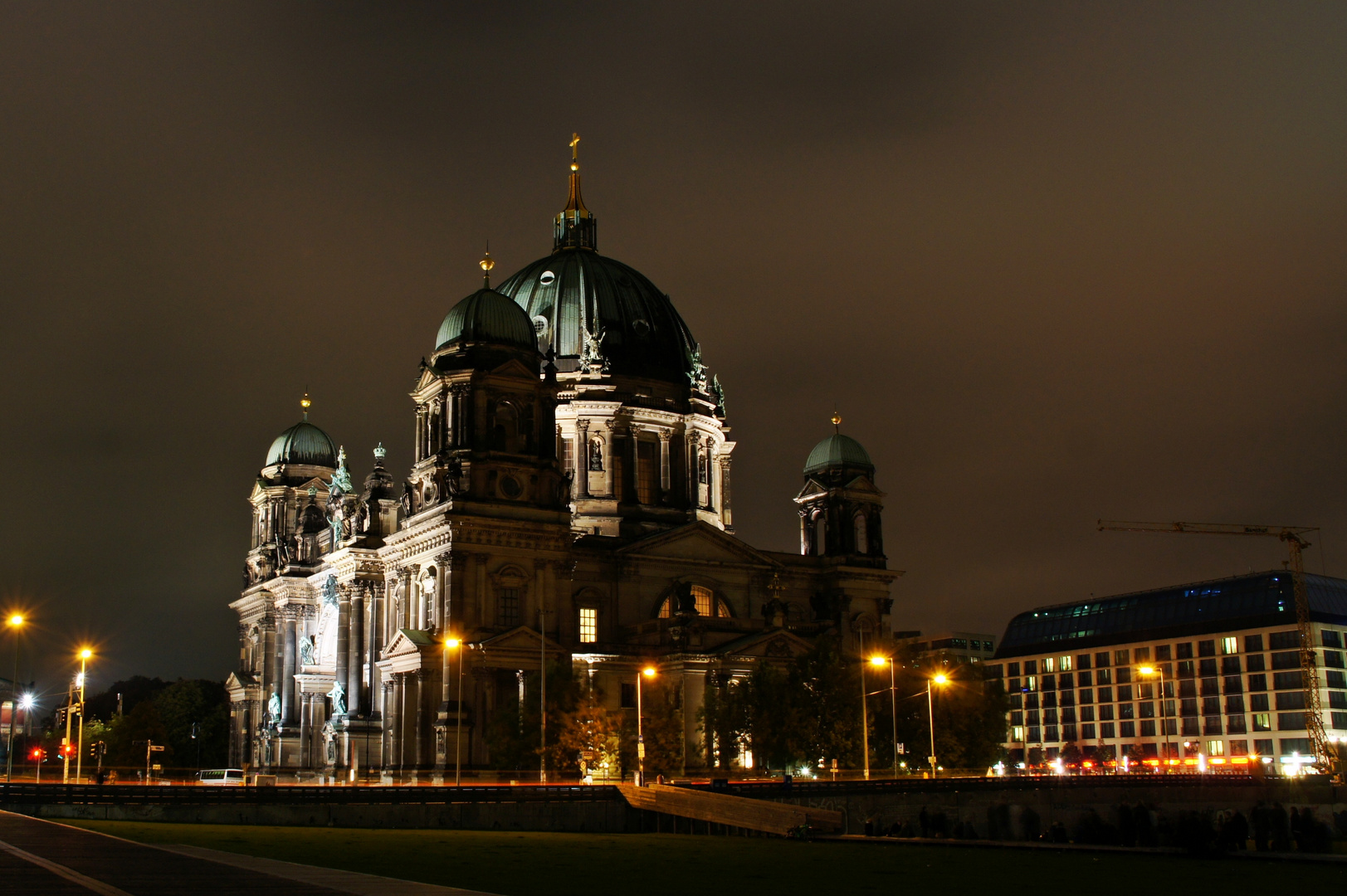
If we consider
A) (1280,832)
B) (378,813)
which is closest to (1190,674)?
(1280,832)

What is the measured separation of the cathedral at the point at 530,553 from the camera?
8869 centimetres

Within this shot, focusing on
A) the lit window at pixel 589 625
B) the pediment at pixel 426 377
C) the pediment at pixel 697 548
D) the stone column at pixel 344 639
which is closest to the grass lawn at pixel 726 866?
the pediment at pixel 426 377

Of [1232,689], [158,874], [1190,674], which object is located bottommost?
[158,874]

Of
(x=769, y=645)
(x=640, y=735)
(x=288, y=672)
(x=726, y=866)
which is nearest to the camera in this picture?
(x=726, y=866)

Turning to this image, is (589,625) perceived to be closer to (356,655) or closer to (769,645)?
(769,645)

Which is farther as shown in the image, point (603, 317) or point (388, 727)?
point (603, 317)

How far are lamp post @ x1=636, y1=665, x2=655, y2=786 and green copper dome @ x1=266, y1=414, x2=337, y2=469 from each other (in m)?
47.1

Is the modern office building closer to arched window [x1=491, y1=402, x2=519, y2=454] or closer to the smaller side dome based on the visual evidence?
arched window [x1=491, y1=402, x2=519, y2=454]

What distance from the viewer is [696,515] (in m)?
111

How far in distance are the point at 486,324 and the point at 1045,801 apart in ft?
148

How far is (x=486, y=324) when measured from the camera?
308 ft

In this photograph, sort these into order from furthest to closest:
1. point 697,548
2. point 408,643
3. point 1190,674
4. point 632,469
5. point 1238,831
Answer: point 1190,674 → point 632,469 → point 697,548 → point 408,643 → point 1238,831

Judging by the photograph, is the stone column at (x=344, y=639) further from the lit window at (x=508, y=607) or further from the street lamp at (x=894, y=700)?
the street lamp at (x=894, y=700)

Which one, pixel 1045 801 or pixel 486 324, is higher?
pixel 486 324
